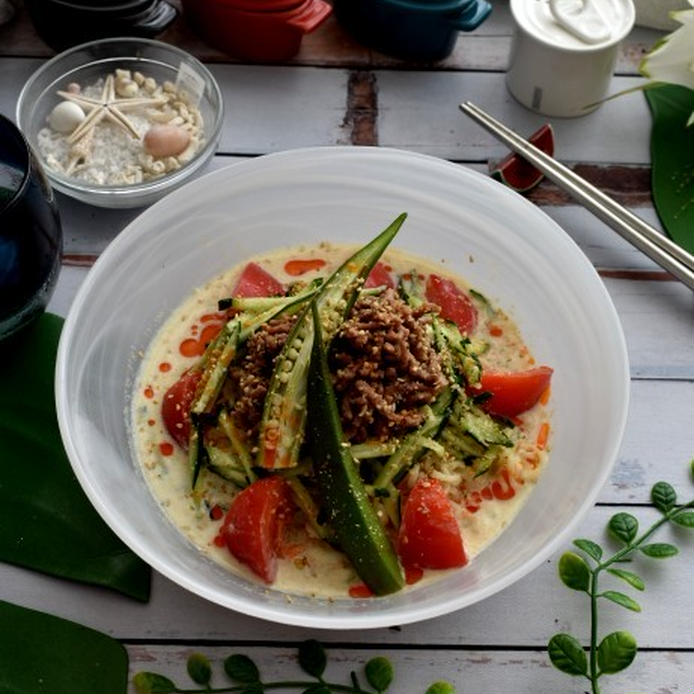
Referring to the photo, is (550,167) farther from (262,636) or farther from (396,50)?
(262,636)

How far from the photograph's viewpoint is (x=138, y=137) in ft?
6.31

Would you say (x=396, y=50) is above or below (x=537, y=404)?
above

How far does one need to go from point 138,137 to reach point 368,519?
2.93 feet

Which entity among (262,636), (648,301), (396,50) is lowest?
(262,636)

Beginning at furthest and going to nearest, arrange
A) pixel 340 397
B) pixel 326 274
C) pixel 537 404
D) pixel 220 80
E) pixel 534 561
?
pixel 220 80, pixel 326 274, pixel 537 404, pixel 340 397, pixel 534 561

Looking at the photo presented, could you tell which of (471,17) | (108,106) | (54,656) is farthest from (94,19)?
(54,656)

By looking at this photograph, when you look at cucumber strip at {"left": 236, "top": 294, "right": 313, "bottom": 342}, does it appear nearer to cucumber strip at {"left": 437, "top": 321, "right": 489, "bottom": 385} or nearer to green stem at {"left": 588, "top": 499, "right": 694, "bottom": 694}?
cucumber strip at {"left": 437, "top": 321, "right": 489, "bottom": 385}

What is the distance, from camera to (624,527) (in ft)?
5.22

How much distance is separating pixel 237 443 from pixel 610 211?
2.69 ft

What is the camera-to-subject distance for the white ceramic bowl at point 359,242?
4.66 ft

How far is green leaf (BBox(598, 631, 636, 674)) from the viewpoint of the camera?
4.70 ft

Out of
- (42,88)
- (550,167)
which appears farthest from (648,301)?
(42,88)

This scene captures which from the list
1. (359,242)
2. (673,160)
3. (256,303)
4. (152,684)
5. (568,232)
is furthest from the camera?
(673,160)

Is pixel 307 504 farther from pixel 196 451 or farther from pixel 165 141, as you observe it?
pixel 165 141
